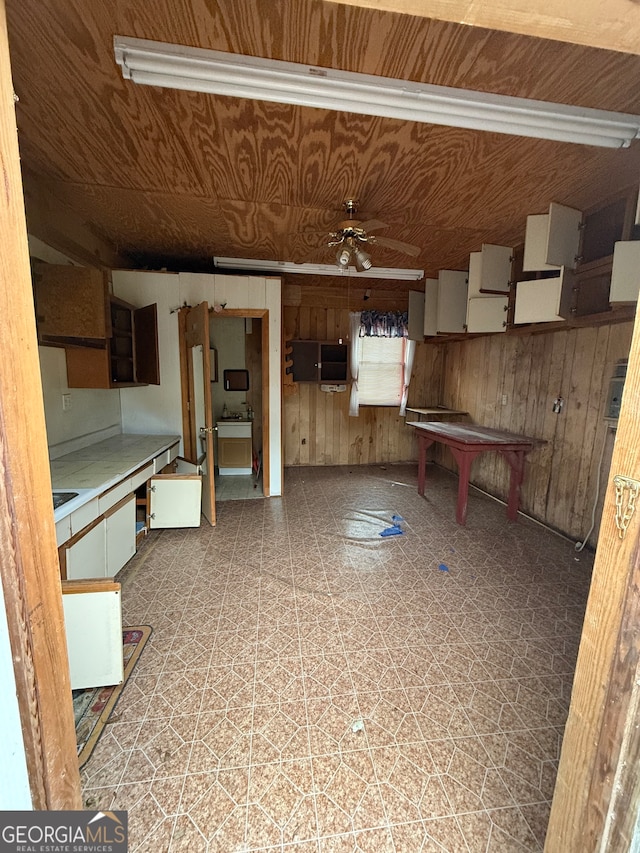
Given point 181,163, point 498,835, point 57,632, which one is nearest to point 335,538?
point 498,835

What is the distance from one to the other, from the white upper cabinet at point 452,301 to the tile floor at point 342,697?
7.41ft

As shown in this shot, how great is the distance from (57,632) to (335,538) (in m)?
2.43

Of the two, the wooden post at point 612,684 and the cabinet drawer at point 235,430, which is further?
the cabinet drawer at point 235,430

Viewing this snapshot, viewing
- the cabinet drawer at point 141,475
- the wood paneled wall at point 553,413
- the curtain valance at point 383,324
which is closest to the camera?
the cabinet drawer at point 141,475

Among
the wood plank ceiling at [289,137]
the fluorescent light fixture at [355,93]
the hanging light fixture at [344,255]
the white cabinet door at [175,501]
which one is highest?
the wood plank ceiling at [289,137]

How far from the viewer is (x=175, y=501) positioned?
2.99m

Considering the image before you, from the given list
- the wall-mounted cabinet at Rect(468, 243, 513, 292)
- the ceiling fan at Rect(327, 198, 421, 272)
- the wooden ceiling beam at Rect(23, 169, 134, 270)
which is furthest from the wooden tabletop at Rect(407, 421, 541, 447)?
the wooden ceiling beam at Rect(23, 169, 134, 270)

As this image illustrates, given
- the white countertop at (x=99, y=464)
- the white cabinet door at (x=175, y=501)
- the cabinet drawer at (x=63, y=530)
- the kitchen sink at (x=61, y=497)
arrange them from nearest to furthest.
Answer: the cabinet drawer at (x=63, y=530)
the kitchen sink at (x=61, y=497)
the white countertop at (x=99, y=464)
the white cabinet door at (x=175, y=501)

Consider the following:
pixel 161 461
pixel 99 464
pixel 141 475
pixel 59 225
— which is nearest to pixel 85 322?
pixel 59 225

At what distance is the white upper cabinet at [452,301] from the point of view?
12.2 ft

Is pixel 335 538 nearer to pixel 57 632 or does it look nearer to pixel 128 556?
pixel 128 556

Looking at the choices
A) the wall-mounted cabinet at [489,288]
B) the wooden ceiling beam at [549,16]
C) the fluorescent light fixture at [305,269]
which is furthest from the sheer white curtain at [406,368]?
the wooden ceiling beam at [549,16]

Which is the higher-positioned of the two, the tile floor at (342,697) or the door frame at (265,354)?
the door frame at (265,354)

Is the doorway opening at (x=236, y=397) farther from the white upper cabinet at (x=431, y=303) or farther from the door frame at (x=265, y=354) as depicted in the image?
the white upper cabinet at (x=431, y=303)
